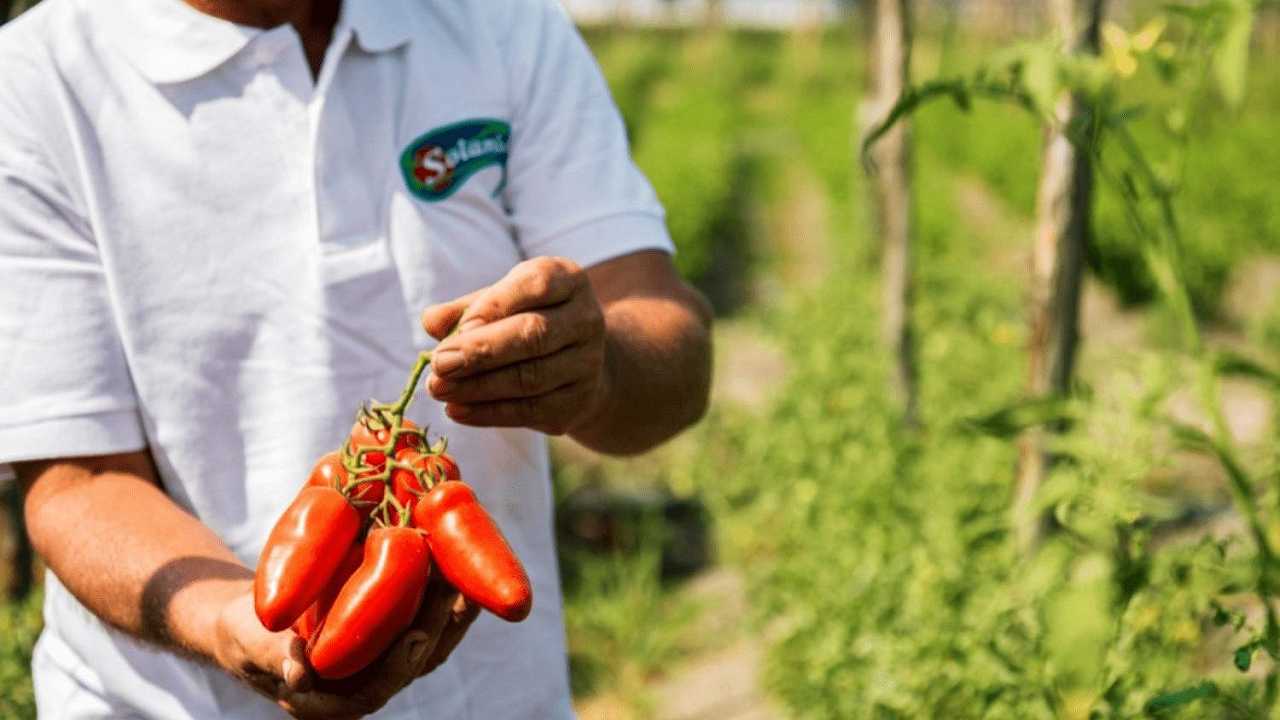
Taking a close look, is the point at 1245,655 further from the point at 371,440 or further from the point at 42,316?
the point at 42,316

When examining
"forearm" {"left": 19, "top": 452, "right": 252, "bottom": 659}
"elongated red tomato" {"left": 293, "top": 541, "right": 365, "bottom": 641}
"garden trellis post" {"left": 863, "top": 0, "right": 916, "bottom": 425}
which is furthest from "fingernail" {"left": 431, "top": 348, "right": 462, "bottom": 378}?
"garden trellis post" {"left": 863, "top": 0, "right": 916, "bottom": 425}

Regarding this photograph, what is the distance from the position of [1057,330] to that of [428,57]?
1.66 meters

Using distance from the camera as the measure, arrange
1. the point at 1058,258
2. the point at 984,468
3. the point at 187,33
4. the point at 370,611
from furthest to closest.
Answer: the point at 984,468
the point at 1058,258
the point at 187,33
the point at 370,611

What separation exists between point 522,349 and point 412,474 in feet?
0.62

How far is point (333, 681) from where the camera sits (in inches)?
52.1

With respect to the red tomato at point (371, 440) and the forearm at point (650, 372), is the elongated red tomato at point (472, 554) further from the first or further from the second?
the forearm at point (650, 372)

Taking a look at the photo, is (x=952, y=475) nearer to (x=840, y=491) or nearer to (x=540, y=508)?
(x=840, y=491)

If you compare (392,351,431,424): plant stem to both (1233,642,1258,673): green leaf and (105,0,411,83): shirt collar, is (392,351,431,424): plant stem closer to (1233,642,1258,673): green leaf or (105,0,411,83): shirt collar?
(105,0,411,83): shirt collar

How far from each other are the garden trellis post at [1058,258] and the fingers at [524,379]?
1.56 metres

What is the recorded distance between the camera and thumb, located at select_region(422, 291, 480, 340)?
4.53ft

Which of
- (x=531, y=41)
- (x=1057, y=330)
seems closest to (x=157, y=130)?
(x=531, y=41)

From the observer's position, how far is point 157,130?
5.16 feet

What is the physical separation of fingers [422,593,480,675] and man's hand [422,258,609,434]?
20 cm

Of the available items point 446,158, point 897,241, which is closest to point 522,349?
point 446,158
